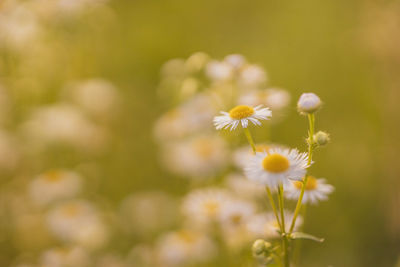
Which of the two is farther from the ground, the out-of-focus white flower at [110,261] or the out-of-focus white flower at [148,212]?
the out-of-focus white flower at [148,212]

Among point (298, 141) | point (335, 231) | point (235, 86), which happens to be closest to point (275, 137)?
point (298, 141)

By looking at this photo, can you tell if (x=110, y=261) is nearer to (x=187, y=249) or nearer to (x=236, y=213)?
(x=187, y=249)

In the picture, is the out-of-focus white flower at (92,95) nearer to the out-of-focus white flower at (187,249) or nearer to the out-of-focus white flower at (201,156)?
the out-of-focus white flower at (201,156)

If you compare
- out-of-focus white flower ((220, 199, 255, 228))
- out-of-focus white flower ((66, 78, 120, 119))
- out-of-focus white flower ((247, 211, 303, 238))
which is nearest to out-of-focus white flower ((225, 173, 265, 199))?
out-of-focus white flower ((220, 199, 255, 228))

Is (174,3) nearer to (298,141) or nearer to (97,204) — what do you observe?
(298,141)

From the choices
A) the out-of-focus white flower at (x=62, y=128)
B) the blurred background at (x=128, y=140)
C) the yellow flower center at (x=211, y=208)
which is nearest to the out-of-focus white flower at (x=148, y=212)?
the blurred background at (x=128, y=140)

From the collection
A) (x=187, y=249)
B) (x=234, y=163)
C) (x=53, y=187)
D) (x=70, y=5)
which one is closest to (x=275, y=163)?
(x=234, y=163)

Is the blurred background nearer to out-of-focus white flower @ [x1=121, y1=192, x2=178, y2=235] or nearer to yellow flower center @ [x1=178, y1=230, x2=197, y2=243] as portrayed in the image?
out-of-focus white flower @ [x1=121, y1=192, x2=178, y2=235]
